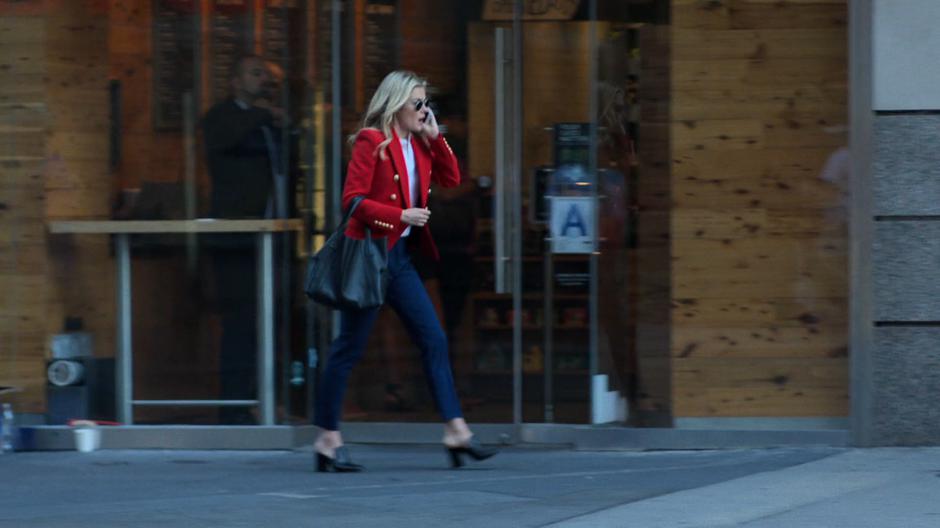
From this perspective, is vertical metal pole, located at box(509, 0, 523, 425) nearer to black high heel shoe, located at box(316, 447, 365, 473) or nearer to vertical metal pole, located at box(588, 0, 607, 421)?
vertical metal pole, located at box(588, 0, 607, 421)

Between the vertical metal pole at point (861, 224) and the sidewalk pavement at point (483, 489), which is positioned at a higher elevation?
the vertical metal pole at point (861, 224)

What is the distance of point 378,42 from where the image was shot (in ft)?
26.8

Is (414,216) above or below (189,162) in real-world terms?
below

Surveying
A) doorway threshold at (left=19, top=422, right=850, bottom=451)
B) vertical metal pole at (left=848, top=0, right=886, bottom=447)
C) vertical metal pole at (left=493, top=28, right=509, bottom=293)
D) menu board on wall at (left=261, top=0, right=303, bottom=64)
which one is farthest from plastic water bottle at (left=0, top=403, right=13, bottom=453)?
vertical metal pole at (left=848, top=0, right=886, bottom=447)

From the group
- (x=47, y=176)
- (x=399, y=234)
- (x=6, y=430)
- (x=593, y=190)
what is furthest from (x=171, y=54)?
(x=593, y=190)

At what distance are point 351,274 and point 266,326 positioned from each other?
1.39 metres

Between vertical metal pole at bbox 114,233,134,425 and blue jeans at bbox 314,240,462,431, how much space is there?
144cm

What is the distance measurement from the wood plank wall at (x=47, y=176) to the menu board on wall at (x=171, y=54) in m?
0.26

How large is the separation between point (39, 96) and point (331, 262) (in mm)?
2080

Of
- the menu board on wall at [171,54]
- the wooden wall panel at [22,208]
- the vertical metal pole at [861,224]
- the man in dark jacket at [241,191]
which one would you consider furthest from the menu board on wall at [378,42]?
the vertical metal pole at [861,224]

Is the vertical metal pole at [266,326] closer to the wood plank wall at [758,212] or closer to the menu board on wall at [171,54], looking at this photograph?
the menu board on wall at [171,54]

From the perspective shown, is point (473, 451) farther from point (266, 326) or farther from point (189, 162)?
point (189, 162)

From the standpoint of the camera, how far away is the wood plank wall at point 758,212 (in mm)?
7652

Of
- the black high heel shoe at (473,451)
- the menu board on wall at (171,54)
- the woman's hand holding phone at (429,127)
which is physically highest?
the menu board on wall at (171,54)
